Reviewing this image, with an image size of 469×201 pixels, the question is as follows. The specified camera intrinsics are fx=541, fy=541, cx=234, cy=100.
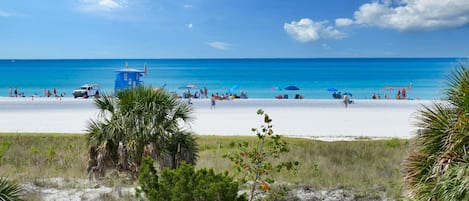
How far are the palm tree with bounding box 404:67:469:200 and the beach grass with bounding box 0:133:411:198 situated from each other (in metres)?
1.80

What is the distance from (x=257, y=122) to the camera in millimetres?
26781

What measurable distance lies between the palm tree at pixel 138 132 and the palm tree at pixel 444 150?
4950 millimetres

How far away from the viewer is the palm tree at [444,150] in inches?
244

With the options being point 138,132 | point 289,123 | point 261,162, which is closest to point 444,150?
point 261,162

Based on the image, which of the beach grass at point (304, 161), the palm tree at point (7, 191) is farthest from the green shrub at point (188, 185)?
the beach grass at point (304, 161)

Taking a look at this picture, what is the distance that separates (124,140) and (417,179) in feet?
19.7

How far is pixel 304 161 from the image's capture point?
1373 cm

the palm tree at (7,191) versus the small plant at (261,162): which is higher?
the small plant at (261,162)

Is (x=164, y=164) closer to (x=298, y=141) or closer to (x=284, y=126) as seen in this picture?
(x=298, y=141)

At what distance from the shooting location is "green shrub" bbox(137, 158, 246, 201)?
20.0 ft

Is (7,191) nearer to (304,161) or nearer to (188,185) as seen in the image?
(188,185)

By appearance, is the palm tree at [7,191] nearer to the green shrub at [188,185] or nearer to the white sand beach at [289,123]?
the green shrub at [188,185]

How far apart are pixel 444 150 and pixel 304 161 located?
7047 millimetres

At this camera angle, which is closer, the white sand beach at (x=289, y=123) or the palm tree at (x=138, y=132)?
the palm tree at (x=138, y=132)
